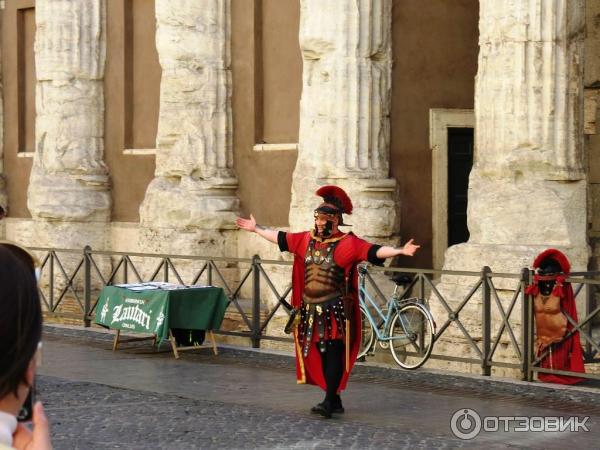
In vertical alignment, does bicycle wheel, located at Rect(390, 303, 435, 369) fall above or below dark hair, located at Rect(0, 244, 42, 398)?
below

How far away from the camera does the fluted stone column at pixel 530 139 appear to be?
13.2 meters

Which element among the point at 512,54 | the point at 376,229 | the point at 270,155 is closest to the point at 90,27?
the point at 270,155

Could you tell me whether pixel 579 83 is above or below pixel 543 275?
above

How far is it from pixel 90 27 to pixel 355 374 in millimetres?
10010

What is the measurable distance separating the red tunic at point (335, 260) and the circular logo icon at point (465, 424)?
81 cm

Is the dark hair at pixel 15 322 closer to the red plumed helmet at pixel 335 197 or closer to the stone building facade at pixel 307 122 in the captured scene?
the red plumed helmet at pixel 335 197

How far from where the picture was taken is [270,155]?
18.0 m

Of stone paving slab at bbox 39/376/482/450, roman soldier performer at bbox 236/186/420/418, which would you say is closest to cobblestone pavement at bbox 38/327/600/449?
stone paving slab at bbox 39/376/482/450

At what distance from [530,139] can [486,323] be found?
6.92 ft

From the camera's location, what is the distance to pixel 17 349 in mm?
2373

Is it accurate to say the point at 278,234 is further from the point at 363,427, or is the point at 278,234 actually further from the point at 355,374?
the point at 355,374

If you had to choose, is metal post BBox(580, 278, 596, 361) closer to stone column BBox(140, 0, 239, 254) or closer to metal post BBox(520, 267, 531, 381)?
metal post BBox(520, 267, 531, 381)

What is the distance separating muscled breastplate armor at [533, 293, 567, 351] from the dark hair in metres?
9.46

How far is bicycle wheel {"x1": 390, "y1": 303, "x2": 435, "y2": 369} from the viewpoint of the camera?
492 inches
